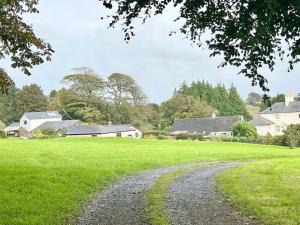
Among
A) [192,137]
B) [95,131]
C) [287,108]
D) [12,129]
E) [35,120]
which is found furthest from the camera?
[35,120]

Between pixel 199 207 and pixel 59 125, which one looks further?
pixel 59 125

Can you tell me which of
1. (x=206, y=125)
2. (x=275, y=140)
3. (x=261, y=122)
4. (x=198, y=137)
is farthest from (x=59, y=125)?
(x=275, y=140)

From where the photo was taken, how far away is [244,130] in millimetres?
81938

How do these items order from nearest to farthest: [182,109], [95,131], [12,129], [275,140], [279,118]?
[275,140]
[95,131]
[279,118]
[12,129]
[182,109]

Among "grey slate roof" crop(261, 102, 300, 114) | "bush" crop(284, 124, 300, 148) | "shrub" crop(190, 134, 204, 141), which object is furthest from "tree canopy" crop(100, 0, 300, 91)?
"grey slate roof" crop(261, 102, 300, 114)

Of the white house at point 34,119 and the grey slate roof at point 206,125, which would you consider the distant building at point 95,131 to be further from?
Result: the white house at point 34,119

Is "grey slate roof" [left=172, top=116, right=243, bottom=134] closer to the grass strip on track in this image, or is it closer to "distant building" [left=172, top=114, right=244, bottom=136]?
"distant building" [left=172, top=114, right=244, bottom=136]

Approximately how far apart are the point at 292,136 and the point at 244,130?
63.2 ft

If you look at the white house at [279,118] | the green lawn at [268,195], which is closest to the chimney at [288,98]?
the white house at [279,118]

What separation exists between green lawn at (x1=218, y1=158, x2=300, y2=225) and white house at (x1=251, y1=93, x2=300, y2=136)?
253 ft

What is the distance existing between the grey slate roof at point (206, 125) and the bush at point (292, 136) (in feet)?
104

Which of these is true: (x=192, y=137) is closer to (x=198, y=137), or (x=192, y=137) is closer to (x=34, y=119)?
(x=198, y=137)

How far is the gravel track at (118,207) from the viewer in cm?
1049

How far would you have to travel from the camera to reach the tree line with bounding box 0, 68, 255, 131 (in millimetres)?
103625
